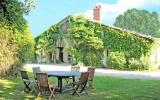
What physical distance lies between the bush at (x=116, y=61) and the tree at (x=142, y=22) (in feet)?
137

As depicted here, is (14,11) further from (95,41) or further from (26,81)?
(95,41)

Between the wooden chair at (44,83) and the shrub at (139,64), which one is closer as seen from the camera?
the wooden chair at (44,83)

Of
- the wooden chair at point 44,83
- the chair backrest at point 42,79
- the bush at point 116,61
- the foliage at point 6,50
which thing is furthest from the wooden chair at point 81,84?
the bush at point 116,61

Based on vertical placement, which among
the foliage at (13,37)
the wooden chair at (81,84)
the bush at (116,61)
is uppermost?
the foliage at (13,37)

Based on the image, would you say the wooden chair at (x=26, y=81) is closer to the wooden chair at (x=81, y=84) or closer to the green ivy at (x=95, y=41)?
the wooden chair at (x=81, y=84)

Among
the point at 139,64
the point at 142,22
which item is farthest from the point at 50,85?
the point at 142,22

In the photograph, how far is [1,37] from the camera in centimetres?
2138

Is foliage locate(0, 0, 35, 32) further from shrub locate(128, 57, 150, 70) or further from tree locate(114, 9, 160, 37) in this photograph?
tree locate(114, 9, 160, 37)

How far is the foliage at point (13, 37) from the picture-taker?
70.4ft

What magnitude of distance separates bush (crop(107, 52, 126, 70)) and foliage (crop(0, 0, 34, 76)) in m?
13.4

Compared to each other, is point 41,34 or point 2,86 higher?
point 41,34

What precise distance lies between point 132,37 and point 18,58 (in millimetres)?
15155

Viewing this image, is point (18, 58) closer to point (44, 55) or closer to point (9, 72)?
point (9, 72)

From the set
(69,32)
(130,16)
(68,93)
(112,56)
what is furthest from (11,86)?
(130,16)
